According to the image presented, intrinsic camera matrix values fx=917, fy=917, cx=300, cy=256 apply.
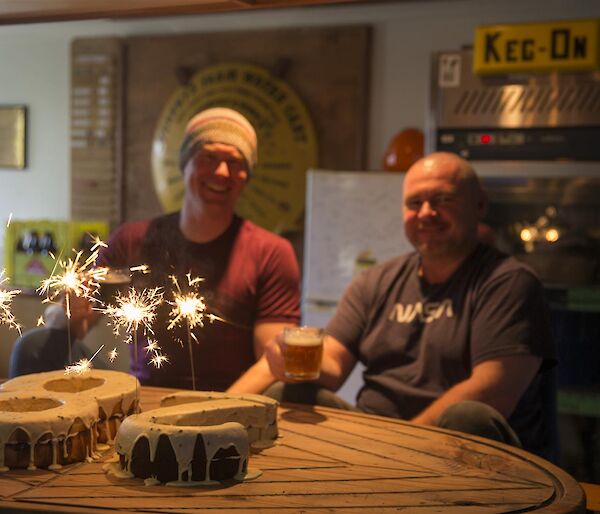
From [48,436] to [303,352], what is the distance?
67cm

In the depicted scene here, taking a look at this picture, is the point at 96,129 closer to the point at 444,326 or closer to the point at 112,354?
the point at 112,354

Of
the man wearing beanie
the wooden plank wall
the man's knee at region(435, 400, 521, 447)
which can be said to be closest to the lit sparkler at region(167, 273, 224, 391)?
the man wearing beanie

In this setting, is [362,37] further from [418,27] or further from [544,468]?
[544,468]

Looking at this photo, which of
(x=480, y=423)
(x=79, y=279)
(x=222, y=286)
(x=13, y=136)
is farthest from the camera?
(x=13, y=136)

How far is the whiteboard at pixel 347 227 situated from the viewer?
419 cm

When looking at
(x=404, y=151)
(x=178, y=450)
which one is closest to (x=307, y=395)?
(x=178, y=450)

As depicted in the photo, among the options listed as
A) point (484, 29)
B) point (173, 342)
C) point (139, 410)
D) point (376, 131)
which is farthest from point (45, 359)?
point (376, 131)

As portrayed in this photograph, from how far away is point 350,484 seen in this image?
1.68m

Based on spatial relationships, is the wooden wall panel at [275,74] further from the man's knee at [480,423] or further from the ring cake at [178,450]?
the ring cake at [178,450]

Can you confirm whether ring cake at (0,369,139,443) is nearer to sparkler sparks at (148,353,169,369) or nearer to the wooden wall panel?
sparkler sparks at (148,353,169,369)

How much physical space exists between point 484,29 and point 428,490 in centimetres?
236

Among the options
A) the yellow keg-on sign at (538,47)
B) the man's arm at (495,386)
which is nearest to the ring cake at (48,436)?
the man's arm at (495,386)

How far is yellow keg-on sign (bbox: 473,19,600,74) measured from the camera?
345 cm

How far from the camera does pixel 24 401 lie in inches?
73.4
